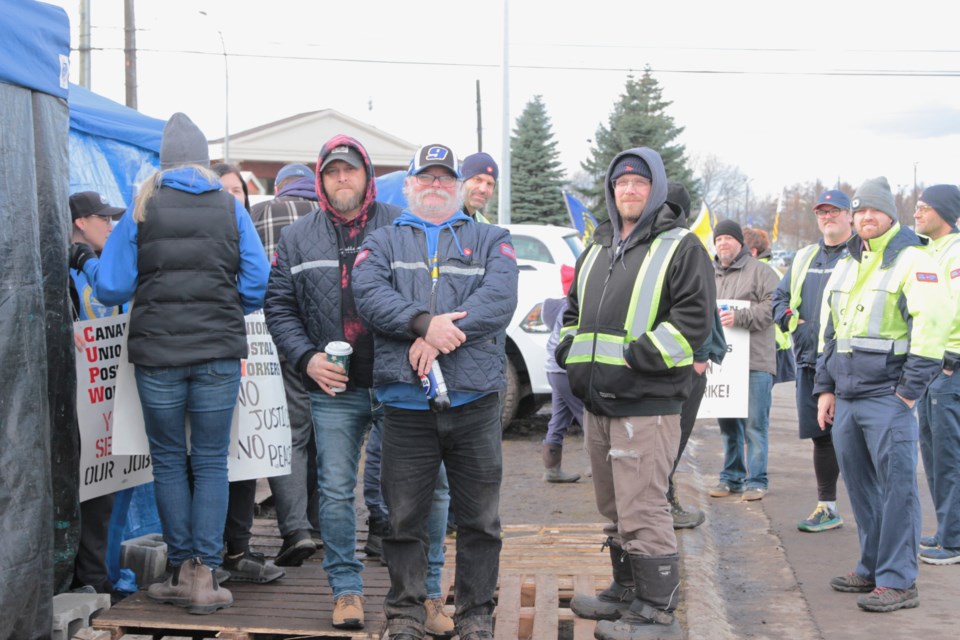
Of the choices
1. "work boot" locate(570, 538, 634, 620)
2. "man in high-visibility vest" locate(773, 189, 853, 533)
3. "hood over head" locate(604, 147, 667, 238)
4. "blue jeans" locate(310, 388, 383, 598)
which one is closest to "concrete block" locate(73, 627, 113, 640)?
"blue jeans" locate(310, 388, 383, 598)

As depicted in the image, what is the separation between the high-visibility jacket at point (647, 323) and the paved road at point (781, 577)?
117cm

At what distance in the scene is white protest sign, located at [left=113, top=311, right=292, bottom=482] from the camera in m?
4.74

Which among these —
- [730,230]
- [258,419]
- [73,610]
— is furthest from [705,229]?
[73,610]

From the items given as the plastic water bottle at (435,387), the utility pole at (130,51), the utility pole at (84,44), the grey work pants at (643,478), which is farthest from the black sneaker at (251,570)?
the utility pole at (130,51)

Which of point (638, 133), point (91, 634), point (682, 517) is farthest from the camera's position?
point (638, 133)

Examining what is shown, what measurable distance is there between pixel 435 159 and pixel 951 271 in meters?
3.63

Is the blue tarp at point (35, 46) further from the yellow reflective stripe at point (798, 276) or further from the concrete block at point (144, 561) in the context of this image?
→ the yellow reflective stripe at point (798, 276)

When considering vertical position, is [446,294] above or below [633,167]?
below

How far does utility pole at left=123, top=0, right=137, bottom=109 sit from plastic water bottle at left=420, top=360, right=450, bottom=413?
64.8 ft

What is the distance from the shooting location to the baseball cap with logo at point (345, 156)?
13.8 ft

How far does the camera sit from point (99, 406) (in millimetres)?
4551

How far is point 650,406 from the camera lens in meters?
4.41

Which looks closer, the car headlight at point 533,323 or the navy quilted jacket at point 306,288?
the navy quilted jacket at point 306,288

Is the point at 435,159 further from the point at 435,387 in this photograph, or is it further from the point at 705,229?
the point at 705,229
